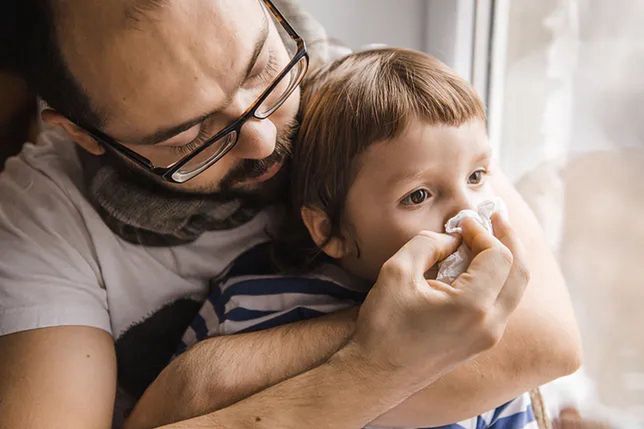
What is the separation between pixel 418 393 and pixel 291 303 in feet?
0.88

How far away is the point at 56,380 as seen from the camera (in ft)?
3.74

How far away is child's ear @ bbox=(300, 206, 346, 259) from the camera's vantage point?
3.99 ft

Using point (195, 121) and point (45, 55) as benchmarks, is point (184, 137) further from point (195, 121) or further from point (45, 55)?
point (45, 55)

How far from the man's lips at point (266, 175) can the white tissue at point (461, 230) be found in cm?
29

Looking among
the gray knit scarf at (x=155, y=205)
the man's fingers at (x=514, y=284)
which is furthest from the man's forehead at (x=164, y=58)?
the man's fingers at (x=514, y=284)

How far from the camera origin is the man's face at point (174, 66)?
1005 mm

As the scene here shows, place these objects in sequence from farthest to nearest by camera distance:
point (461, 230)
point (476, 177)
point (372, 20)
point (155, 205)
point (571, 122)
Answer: point (372, 20), point (571, 122), point (155, 205), point (476, 177), point (461, 230)

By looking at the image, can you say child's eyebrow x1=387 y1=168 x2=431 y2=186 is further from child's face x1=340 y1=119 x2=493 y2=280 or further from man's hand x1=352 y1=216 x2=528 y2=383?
man's hand x1=352 y1=216 x2=528 y2=383

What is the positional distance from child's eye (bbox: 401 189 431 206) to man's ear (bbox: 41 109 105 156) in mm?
491

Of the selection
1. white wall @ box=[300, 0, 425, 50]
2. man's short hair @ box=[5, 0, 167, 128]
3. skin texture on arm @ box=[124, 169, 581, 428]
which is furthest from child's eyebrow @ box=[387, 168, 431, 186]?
white wall @ box=[300, 0, 425, 50]

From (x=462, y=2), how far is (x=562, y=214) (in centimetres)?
50

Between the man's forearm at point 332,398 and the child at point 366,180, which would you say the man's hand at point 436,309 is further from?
the child at point 366,180

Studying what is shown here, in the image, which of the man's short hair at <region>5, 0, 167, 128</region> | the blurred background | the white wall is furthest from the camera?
the white wall

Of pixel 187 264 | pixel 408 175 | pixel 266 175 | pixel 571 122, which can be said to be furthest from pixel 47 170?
pixel 571 122
